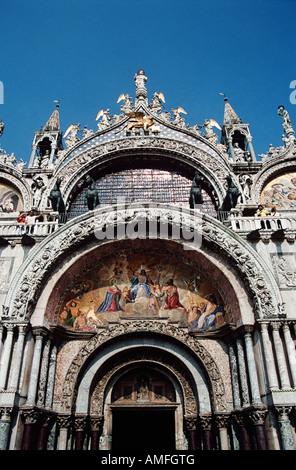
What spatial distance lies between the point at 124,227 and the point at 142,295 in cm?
221

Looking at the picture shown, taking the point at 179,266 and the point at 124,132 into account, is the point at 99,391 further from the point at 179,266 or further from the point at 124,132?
the point at 124,132

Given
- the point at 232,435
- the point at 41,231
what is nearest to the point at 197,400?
the point at 232,435

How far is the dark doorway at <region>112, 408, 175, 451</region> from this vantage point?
11047 millimetres

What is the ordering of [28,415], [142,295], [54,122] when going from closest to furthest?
[28,415] → [142,295] → [54,122]

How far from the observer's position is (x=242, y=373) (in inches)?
368

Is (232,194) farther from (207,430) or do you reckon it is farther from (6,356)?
(6,356)

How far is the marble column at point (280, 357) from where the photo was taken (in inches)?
333

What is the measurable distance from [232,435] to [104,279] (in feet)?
18.3

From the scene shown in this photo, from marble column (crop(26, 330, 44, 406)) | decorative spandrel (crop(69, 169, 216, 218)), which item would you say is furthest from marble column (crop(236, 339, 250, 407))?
decorative spandrel (crop(69, 169, 216, 218))

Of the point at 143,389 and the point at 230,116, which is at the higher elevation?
the point at 230,116

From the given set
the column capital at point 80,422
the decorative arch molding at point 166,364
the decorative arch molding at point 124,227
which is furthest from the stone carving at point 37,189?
the column capital at point 80,422

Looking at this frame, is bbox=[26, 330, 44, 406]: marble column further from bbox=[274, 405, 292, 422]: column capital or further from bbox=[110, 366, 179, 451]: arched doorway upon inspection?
bbox=[274, 405, 292, 422]: column capital

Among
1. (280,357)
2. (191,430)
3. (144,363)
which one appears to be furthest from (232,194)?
(191,430)

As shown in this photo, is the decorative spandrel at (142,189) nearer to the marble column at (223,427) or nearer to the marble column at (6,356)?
the marble column at (6,356)
